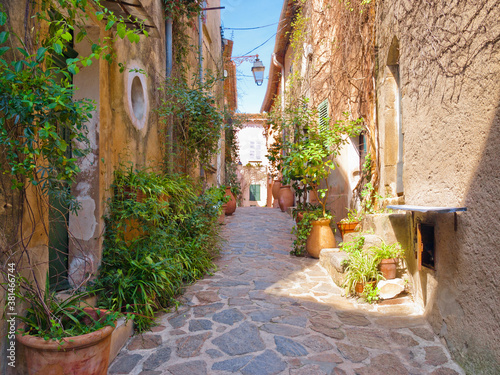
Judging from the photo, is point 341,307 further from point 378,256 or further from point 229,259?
point 229,259

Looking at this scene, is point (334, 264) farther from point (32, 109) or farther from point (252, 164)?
point (252, 164)

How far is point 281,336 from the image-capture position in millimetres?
3000

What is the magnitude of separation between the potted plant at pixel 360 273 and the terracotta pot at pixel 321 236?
5.09 feet

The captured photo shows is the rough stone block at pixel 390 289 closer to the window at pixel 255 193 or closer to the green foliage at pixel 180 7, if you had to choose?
the green foliage at pixel 180 7

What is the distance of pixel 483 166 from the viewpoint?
2.32 m

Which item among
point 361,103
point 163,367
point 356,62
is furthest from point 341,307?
point 356,62

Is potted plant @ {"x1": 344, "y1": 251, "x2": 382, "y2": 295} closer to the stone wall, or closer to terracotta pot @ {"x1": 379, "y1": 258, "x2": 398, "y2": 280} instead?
terracotta pot @ {"x1": 379, "y1": 258, "x2": 398, "y2": 280}

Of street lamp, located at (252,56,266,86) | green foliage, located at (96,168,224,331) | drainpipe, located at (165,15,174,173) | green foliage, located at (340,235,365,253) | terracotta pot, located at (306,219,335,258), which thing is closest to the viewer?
green foliage, located at (96,168,224,331)

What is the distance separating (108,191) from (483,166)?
10.4 ft

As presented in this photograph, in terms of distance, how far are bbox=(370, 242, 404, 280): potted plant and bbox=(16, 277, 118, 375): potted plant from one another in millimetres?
2895

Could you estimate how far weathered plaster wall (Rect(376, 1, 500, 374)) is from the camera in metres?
2.20

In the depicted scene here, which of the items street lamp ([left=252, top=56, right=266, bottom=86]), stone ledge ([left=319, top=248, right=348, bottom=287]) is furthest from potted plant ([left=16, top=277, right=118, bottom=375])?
street lamp ([left=252, top=56, right=266, bottom=86])

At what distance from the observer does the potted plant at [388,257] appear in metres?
3.84

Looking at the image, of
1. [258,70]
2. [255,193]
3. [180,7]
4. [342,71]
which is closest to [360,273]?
[342,71]
